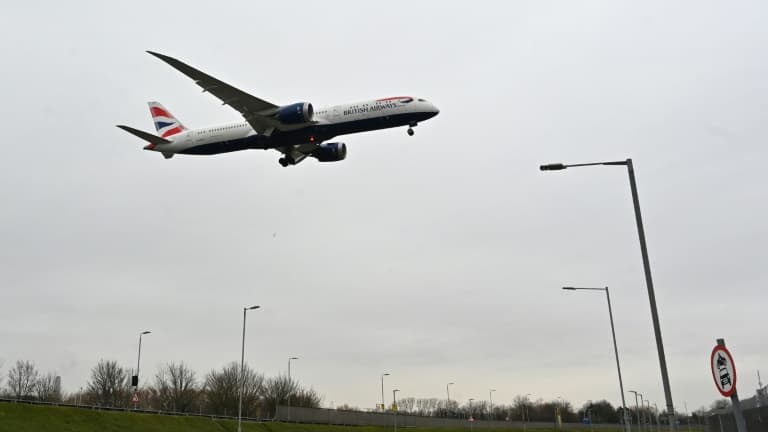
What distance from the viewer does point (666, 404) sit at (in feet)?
50.0

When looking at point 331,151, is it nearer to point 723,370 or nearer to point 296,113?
point 296,113

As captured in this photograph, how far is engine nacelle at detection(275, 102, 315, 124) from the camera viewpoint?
42.3 meters

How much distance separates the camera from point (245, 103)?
141 ft

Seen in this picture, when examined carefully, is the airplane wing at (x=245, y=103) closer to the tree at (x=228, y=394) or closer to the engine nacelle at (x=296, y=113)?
the engine nacelle at (x=296, y=113)

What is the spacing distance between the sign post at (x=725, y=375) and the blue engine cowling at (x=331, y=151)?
3935 centimetres

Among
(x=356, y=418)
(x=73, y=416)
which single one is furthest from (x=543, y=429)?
(x=73, y=416)

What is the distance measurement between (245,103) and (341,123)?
20.6ft

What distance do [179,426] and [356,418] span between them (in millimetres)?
37979

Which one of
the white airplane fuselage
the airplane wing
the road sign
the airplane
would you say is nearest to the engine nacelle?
the airplane

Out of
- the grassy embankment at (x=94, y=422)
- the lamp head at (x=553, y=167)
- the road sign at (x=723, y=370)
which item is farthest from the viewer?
the grassy embankment at (x=94, y=422)

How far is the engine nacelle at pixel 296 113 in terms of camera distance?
42.3 meters

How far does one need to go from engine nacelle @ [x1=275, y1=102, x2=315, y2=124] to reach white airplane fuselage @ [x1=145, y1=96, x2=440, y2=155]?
0.84 metres

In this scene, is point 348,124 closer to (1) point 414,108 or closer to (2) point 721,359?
(1) point 414,108

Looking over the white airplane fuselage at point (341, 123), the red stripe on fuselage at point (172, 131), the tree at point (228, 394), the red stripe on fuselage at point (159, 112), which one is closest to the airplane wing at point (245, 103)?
the white airplane fuselage at point (341, 123)
